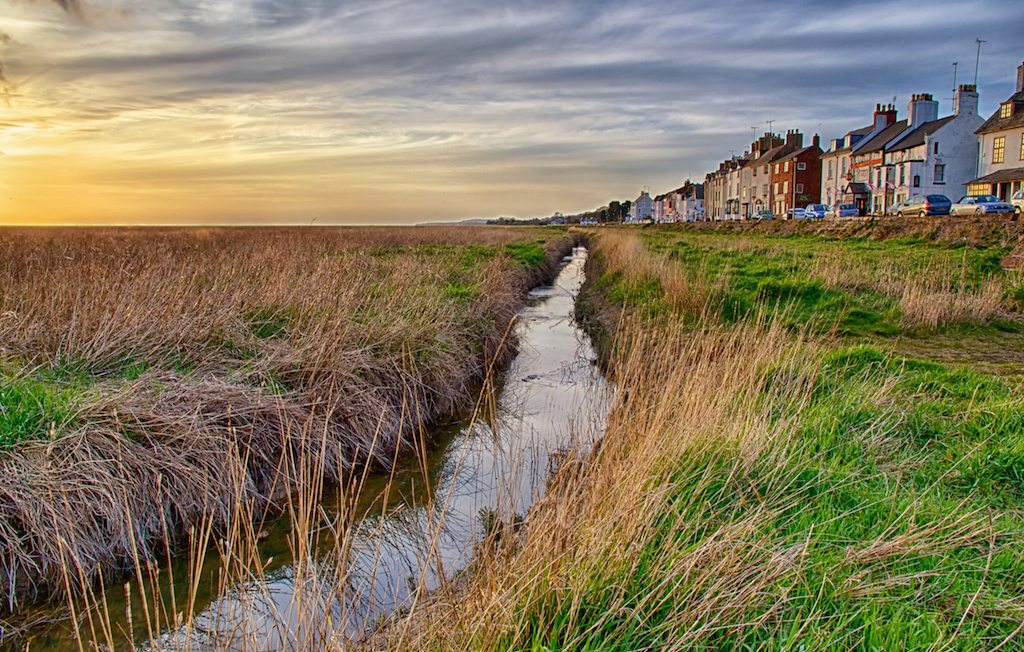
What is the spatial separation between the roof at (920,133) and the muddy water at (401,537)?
4823 centimetres

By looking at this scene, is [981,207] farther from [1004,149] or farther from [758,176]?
[758,176]

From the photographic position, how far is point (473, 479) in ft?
21.8

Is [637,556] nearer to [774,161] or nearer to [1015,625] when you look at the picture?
[1015,625]

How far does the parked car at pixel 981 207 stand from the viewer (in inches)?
1150

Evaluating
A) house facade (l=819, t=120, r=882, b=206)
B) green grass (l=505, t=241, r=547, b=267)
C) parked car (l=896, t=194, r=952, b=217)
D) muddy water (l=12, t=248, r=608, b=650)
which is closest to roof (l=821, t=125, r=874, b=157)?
house facade (l=819, t=120, r=882, b=206)

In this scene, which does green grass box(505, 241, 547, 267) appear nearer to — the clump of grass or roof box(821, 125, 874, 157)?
the clump of grass

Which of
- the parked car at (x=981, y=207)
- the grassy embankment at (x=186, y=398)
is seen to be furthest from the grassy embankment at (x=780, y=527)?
the parked car at (x=981, y=207)

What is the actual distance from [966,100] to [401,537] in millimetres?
55624

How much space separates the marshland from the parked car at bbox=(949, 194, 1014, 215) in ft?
72.4

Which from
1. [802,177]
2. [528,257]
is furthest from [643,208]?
[528,257]

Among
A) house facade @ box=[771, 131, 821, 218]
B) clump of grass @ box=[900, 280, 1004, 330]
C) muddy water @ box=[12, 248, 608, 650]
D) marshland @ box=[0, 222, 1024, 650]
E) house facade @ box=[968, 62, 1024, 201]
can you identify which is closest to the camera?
marshland @ box=[0, 222, 1024, 650]

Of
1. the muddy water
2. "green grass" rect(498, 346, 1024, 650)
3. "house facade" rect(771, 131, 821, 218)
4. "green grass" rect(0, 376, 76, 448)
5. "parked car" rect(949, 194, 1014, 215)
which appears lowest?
the muddy water

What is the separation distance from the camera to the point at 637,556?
3.10 metres

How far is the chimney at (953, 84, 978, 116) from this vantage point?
4725cm
